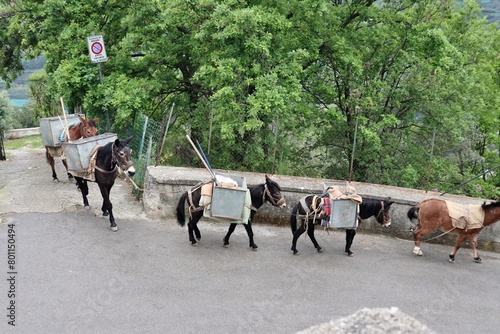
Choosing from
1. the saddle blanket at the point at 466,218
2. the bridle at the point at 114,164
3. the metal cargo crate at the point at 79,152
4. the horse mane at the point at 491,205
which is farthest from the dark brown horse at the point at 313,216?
the metal cargo crate at the point at 79,152

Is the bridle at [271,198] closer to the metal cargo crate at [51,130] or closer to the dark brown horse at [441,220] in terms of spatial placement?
the dark brown horse at [441,220]

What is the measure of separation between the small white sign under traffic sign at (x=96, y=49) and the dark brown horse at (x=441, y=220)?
8.44 metres

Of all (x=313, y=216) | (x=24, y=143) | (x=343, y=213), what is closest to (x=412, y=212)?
(x=343, y=213)

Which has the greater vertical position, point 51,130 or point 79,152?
point 51,130

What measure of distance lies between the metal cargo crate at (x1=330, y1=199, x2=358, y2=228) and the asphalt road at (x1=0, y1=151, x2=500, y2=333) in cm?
84

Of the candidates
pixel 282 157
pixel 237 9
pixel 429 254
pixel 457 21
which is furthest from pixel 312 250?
pixel 457 21

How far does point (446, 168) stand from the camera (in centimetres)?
1423

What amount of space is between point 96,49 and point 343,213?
7.55 metres

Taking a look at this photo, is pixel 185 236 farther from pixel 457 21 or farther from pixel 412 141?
pixel 457 21

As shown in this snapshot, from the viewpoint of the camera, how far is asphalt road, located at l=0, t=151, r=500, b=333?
5.71 metres

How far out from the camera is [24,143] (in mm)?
21891

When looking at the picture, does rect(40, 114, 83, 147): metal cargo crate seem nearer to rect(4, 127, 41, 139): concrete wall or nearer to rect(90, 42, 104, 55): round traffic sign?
rect(90, 42, 104, 55): round traffic sign

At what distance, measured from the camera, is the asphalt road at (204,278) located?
5.71m

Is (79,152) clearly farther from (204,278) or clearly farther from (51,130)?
(204,278)
